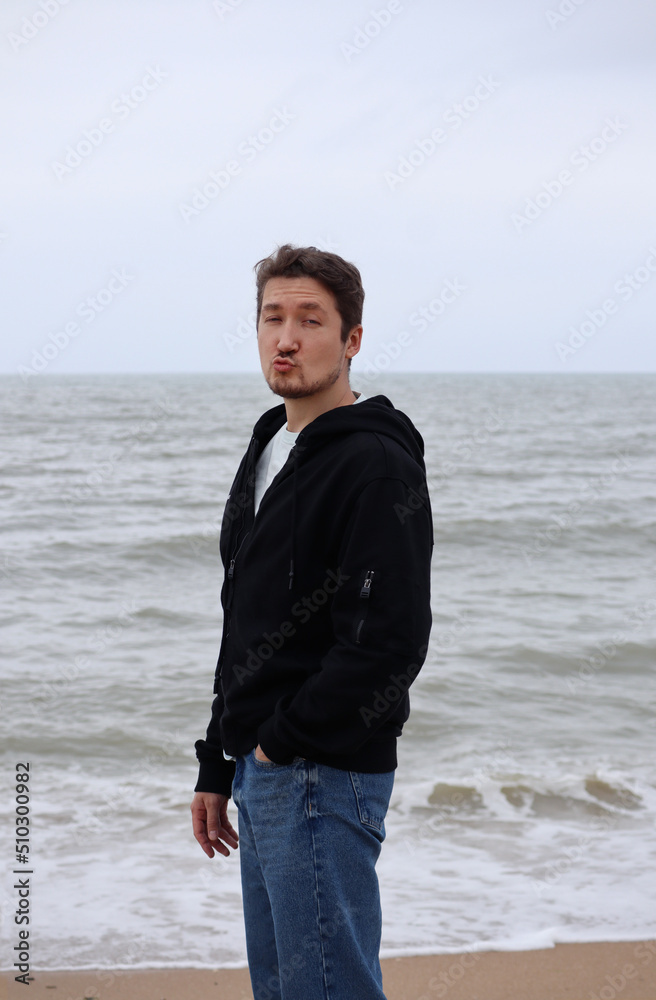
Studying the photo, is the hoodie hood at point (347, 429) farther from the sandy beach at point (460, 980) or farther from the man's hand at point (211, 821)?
the sandy beach at point (460, 980)

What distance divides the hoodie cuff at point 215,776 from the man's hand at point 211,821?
1 cm

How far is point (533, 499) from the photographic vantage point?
16125 millimetres

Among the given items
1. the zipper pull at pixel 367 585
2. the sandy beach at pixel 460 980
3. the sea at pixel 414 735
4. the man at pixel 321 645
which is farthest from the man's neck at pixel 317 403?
the sandy beach at pixel 460 980

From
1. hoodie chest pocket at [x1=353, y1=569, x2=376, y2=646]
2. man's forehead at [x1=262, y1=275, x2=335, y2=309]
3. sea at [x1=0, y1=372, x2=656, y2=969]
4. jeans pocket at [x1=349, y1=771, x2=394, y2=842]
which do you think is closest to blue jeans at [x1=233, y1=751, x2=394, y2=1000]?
jeans pocket at [x1=349, y1=771, x2=394, y2=842]

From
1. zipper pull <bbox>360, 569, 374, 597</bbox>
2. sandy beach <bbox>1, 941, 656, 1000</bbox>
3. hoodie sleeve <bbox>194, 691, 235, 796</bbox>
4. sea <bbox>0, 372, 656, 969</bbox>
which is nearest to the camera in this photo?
zipper pull <bbox>360, 569, 374, 597</bbox>

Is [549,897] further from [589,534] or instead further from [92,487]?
[92,487]

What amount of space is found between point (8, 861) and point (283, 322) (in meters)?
3.34

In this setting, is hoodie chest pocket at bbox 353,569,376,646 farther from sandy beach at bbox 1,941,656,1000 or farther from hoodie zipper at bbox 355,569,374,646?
sandy beach at bbox 1,941,656,1000

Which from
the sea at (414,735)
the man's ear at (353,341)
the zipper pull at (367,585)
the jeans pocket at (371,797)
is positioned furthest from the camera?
the sea at (414,735)

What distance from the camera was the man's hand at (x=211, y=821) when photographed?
2152 mm

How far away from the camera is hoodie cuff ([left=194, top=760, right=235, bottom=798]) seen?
214 cm

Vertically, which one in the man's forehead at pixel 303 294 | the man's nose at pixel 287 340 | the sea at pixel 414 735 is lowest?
the sea at pixel 414 735

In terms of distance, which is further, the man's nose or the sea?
the sea

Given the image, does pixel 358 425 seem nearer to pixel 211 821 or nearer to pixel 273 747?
pixel 273 747
